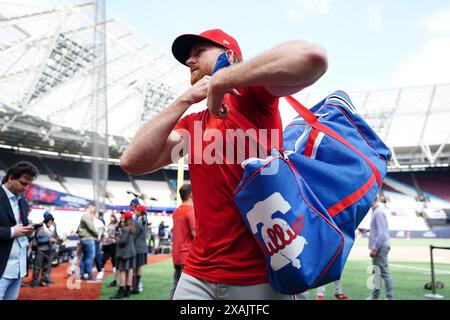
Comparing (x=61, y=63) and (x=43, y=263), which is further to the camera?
(x=61, y=63)

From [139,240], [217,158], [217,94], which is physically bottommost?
[139,240]

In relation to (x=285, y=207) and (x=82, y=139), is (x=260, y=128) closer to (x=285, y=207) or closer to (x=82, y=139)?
(x=285, y=207)

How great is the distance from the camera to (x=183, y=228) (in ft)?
16.7

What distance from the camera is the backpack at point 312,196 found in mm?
955

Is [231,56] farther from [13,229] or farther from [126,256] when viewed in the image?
[126,256]

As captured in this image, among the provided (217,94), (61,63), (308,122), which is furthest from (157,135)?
(61,63)

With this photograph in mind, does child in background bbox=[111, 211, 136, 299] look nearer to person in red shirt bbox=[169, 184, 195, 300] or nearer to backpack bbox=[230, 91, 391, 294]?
person in red shirt bbox=[169, 184, 195, 300]

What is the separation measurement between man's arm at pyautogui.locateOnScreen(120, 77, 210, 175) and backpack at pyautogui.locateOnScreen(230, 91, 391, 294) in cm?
32

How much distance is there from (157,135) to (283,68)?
21.8 inches

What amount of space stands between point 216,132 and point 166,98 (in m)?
34.9

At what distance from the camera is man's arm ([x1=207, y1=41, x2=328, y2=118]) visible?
3.05 ft

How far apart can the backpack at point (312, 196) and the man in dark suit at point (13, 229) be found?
10.3 feet
